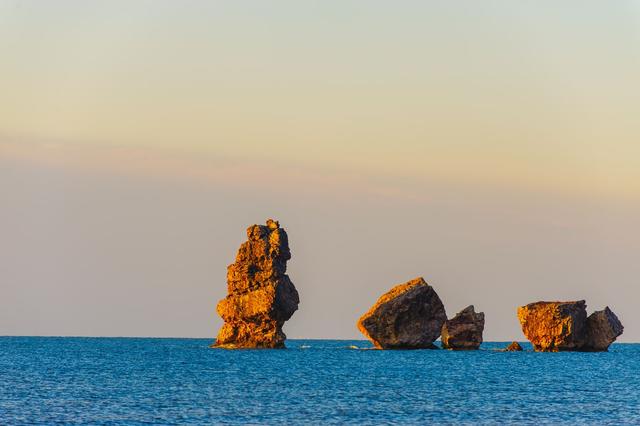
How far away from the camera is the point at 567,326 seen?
172875 mm

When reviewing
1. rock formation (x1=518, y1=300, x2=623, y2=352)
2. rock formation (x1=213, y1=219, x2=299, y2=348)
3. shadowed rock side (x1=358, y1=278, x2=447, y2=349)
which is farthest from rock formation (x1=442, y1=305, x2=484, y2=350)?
rock formation (x1=213, y1=219, x2=299, y2=348)

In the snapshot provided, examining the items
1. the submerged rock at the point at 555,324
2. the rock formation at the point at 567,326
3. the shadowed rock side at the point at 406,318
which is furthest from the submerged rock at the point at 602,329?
the shadowed rock side at the point at 406,318

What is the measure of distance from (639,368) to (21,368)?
79574 mm

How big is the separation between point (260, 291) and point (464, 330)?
33.1 m

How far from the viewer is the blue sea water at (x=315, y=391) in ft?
263

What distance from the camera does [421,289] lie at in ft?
563

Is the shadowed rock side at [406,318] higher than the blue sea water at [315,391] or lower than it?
higher

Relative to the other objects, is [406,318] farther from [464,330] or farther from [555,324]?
[555,324]

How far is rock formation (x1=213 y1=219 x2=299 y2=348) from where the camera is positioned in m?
168

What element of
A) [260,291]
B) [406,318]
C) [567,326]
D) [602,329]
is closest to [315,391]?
[260,291]

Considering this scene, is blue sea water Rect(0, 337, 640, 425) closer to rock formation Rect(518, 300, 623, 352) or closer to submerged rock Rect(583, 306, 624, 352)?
rock formation Rect(518, 300, 623, 352)

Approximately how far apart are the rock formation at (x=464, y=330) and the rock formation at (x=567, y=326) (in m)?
6.60

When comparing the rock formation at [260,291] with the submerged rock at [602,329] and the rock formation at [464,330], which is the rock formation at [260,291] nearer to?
the rock formation at [464,330]

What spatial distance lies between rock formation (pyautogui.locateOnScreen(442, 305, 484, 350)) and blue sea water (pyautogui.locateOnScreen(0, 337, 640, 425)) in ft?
48.1
